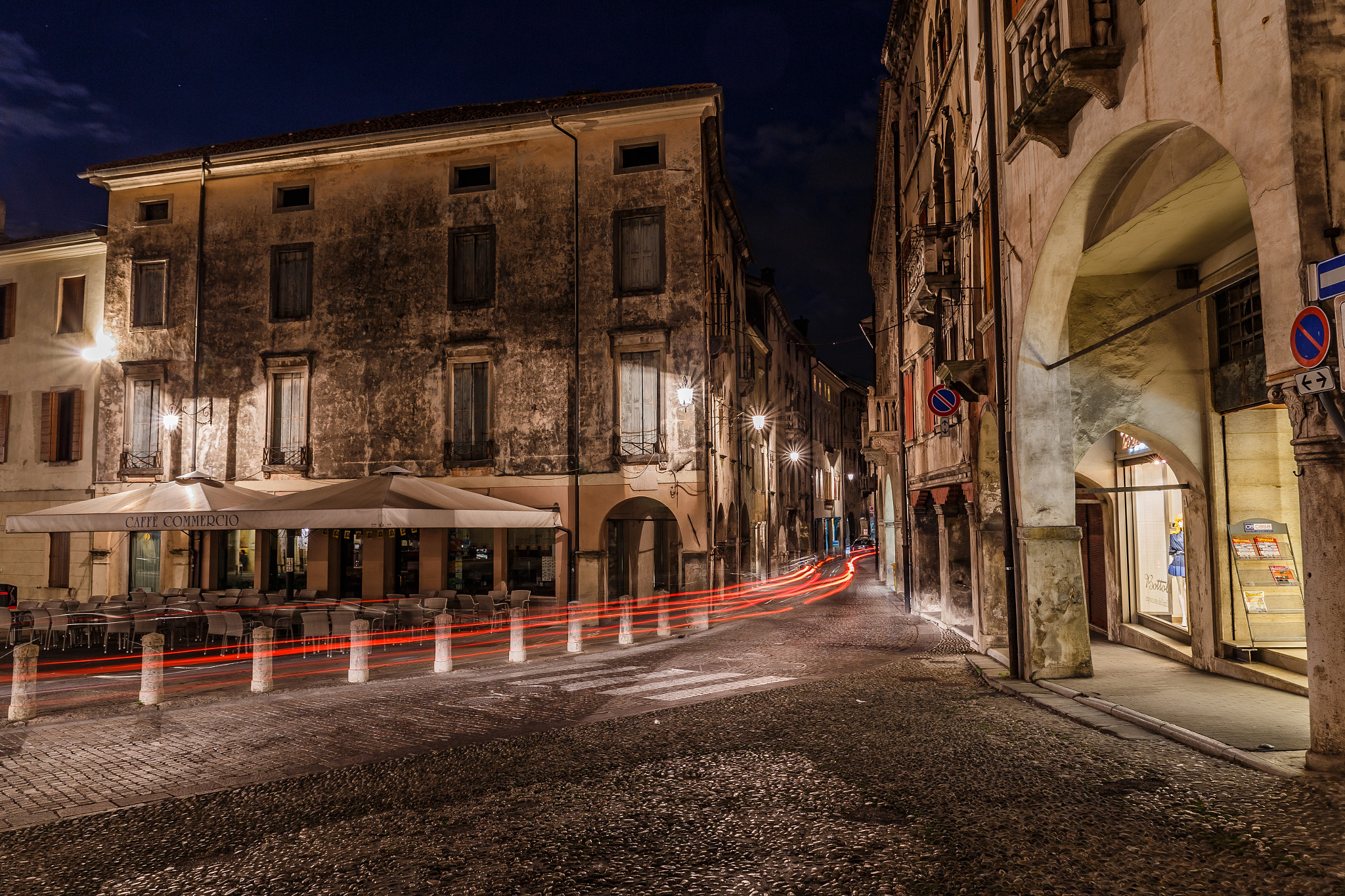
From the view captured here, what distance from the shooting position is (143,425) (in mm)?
22688

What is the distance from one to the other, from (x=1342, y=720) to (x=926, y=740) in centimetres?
304

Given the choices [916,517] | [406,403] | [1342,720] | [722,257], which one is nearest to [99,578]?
[406,403]

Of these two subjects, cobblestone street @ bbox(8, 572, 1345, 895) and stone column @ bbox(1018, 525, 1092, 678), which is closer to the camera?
cobblestone street @ bbox(8, 572, 1345, 895)

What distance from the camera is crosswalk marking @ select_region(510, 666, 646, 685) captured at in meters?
11.2

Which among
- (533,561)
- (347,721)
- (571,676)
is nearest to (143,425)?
(533,561)

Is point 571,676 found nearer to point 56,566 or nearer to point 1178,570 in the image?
point 1178,570

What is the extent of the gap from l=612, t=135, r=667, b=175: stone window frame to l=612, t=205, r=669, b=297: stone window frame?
3.06 feet

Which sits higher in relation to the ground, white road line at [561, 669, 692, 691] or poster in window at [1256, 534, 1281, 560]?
poster in window at [1256, 534, 1281, 560]

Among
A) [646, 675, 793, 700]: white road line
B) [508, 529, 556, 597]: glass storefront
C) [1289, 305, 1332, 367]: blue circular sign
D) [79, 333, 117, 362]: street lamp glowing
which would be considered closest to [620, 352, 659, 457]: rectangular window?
[508, 529, 556, 597]: glass storefront

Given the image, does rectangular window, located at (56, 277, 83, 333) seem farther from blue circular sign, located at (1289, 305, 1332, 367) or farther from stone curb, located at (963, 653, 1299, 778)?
blue circular sign, located at (1289, 305, 1332, 367)

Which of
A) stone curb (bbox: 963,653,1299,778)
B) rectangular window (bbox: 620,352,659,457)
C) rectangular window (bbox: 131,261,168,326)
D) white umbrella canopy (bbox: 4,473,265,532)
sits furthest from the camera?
rectangular window (bbox: 131,261,168,326)

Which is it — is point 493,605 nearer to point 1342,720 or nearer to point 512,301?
point 512,301

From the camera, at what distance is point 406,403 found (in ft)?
69.6

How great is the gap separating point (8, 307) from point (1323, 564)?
30.6 meters
